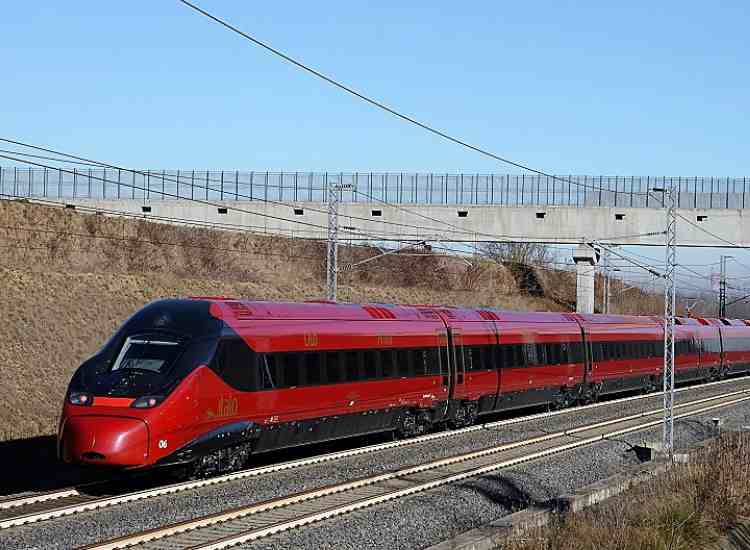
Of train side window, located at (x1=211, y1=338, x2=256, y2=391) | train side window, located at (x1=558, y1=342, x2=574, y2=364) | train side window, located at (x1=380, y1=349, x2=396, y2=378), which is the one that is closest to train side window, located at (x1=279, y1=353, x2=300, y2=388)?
train side window, located at (x1=211, y1=338, x2=256, y2=391)

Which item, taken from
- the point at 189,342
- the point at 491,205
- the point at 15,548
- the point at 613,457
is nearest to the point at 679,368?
the point at 491,205

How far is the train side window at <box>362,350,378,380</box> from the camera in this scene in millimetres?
25156

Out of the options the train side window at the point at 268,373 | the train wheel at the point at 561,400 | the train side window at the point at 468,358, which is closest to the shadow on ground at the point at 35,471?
the train side window at the point at 268,373

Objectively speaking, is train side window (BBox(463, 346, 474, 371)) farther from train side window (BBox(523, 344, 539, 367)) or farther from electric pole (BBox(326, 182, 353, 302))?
electric pole (BBox(326, 182, 353, 302))

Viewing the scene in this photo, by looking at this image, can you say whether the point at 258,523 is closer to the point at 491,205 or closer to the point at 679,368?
the point at 679,368

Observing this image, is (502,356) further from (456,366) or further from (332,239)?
(332,239)

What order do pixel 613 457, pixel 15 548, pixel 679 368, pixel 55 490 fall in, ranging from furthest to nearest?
pixel 679 368
pixel 613 457
pixel 55 490
pixel 15 548

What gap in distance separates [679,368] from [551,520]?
121 ft

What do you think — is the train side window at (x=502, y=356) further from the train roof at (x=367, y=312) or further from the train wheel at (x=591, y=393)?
the train wheel at (x=591, y=393)

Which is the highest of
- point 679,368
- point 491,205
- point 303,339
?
point 491,205

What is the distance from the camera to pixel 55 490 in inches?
717

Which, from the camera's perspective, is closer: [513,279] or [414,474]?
[414,474]

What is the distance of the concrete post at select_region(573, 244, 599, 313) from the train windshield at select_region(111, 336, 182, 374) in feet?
148

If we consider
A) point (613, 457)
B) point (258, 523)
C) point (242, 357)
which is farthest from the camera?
point (613, 457)
